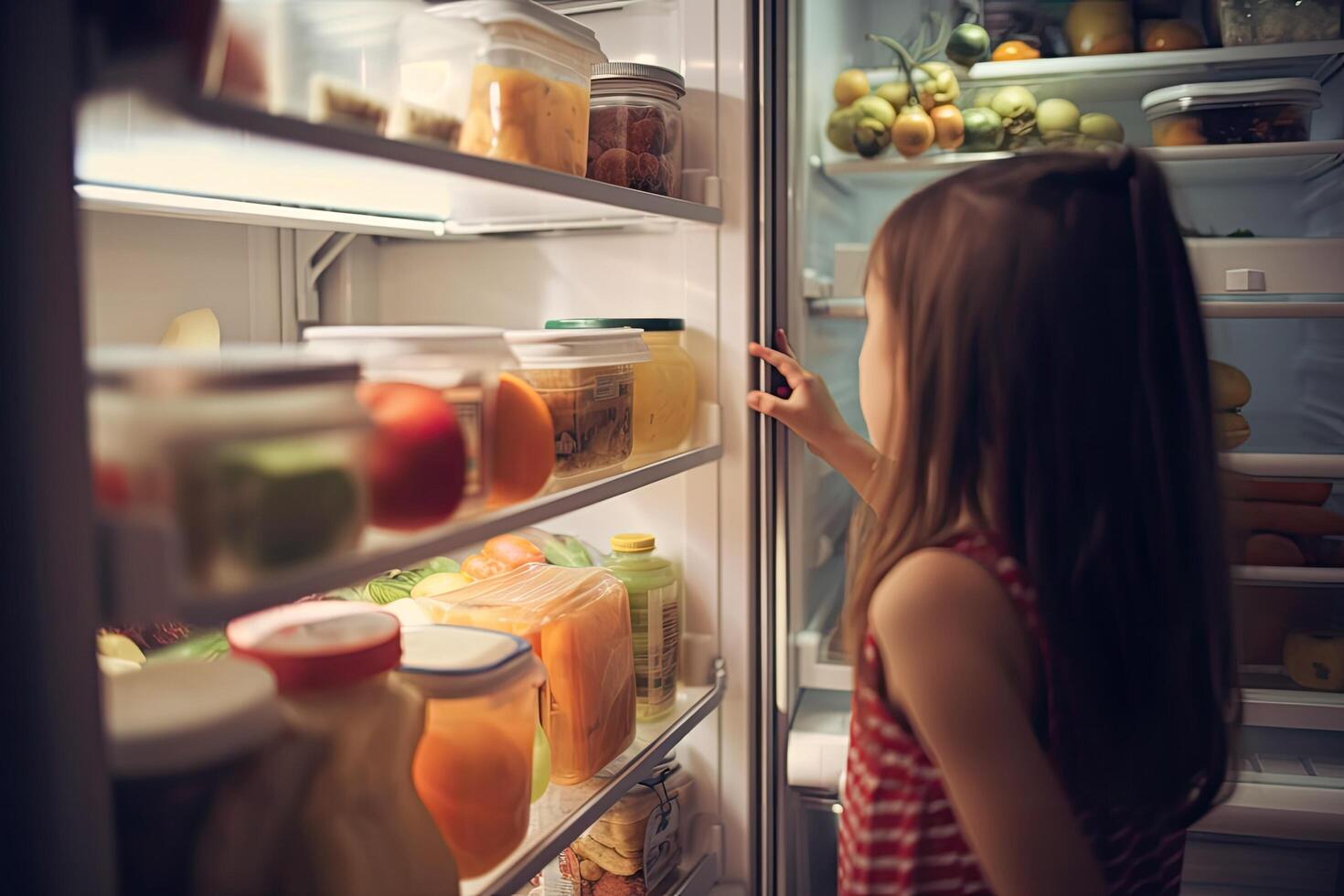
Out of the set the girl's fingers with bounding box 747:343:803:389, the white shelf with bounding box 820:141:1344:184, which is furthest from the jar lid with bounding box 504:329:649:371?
the white shelf with bounding box 820:141:1344:184

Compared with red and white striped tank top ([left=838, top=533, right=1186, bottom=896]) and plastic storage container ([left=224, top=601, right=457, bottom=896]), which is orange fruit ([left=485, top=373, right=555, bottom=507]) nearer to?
plastic storage container ([left=224, top=601, right=457, bottom=896])

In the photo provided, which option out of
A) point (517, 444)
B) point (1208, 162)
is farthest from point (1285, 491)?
point (517, 444)

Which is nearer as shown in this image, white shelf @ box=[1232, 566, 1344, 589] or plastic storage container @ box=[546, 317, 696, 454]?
plastic storage container @ box=[546, 317, 696, 454]

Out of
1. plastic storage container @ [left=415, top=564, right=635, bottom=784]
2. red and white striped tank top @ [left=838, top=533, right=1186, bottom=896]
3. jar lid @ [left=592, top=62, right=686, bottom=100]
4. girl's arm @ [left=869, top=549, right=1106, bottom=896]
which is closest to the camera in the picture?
girl's arm @ [left=869, top=549, right=1106, bottom=896]

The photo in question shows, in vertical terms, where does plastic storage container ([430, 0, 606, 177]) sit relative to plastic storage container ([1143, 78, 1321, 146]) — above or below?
below

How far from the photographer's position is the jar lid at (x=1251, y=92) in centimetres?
136

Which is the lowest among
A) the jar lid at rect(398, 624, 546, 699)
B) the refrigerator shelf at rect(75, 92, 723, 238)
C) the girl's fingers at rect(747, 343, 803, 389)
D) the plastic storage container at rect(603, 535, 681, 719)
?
the plastic storage container at rect(603, 535, 681, 719)

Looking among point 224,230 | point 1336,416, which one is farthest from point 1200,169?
point 224,230

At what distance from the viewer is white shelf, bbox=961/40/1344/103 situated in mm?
1343

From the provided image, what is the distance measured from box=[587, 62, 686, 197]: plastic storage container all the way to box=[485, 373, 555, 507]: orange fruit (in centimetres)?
40

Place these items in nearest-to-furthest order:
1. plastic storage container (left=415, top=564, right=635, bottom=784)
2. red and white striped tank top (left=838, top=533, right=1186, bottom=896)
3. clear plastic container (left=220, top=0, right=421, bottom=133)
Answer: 1. clear plastic container (left=220, top=0, right=421, bottom=133)
2. red and white striped tank top (left=838, top=533, right=1186, bottom=896)
3. plastic storage container (left=415, top=564, right=635, bottom=784)

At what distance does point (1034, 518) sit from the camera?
872 millimetres

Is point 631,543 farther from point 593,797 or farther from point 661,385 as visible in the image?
point 593,797

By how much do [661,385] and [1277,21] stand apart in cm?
95
